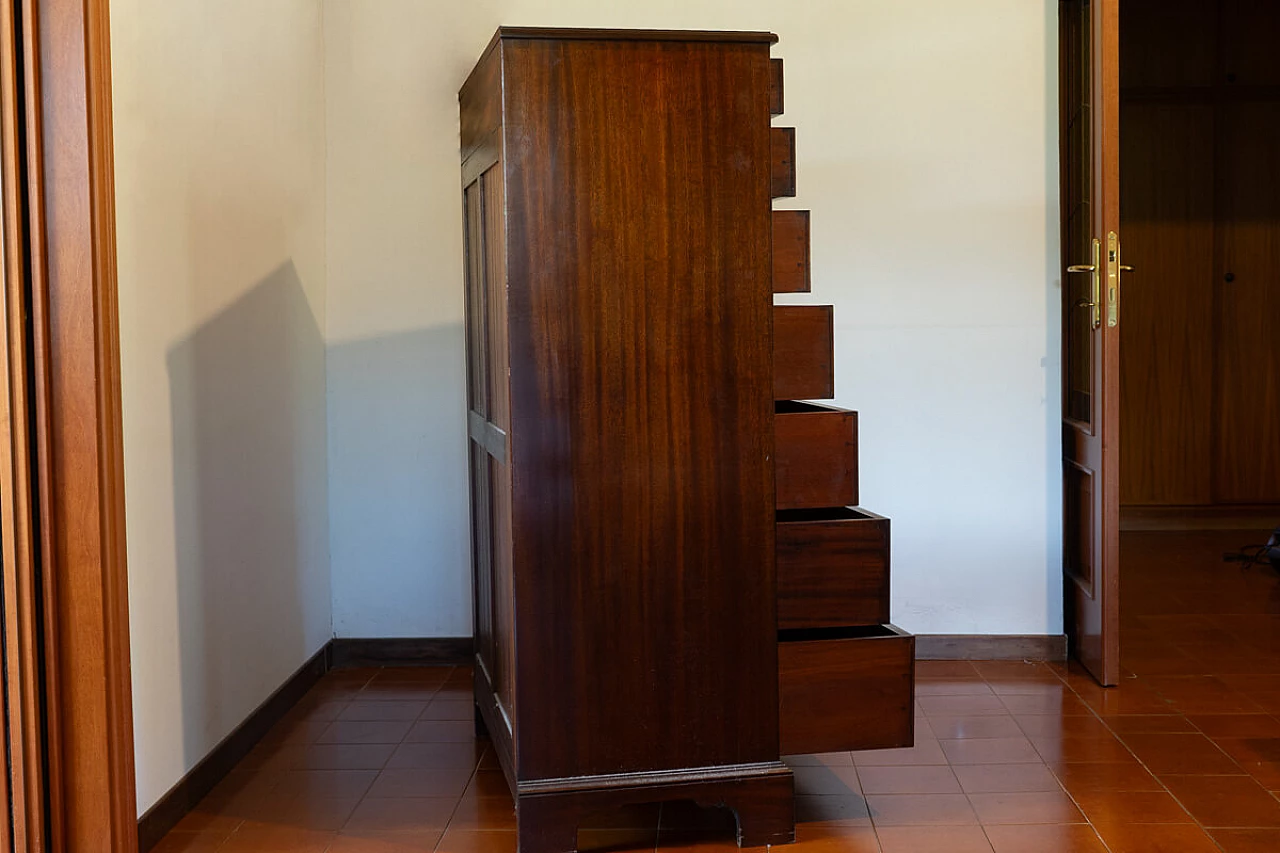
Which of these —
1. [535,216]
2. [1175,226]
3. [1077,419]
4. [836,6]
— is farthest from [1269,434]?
[535,216]

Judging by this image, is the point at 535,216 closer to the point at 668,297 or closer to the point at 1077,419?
the point at 668,297

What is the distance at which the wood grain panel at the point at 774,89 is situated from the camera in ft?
7.77

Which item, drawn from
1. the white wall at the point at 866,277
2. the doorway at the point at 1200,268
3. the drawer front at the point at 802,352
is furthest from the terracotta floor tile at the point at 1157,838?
the doorway at the point at 1200,268

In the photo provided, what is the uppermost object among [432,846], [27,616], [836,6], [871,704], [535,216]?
[836,6]

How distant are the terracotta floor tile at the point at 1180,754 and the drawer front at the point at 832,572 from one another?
32.7 inches

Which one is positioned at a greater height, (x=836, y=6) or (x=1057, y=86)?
(x=836, y=6)

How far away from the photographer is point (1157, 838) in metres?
2.45

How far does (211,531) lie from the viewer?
2.85 metres

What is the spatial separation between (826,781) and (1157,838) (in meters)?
0.68

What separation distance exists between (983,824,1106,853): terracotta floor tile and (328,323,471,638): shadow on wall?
6.08 ft

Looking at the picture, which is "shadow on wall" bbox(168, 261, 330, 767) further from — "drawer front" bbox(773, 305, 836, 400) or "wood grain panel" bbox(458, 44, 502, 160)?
"drawer front" bbox(773, 305, 836, 400)

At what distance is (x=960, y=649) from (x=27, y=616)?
103 inches

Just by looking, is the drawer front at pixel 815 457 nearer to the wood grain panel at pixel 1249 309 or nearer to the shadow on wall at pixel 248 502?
the shadow on wall at pixel 248 502

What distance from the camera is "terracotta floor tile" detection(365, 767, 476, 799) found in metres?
2.78
